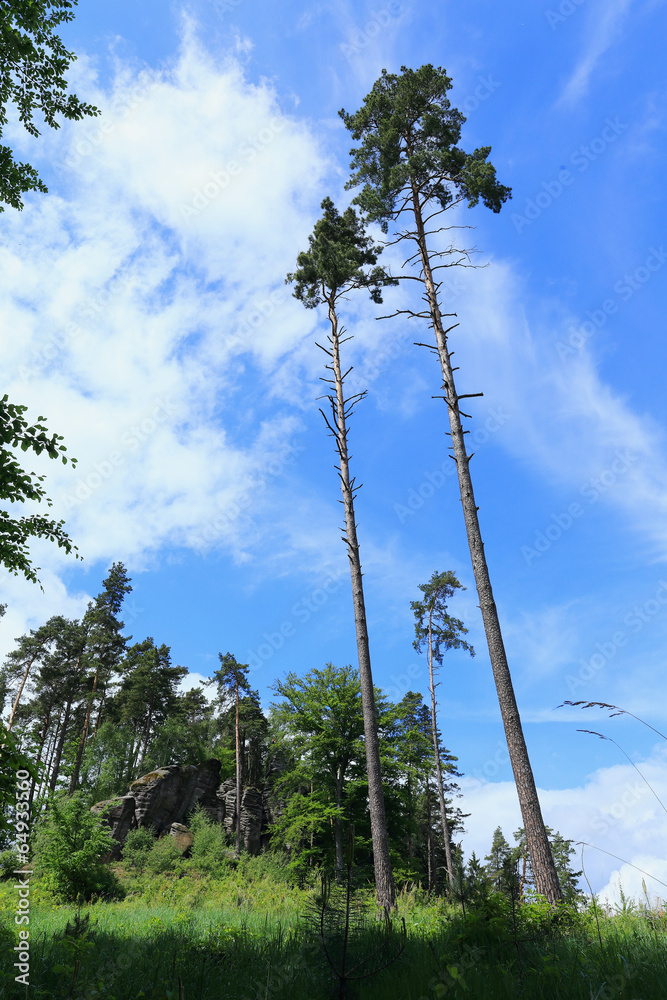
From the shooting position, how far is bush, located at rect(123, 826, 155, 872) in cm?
2770

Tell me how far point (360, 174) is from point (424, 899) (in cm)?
1650

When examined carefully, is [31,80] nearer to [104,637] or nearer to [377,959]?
[377,959]

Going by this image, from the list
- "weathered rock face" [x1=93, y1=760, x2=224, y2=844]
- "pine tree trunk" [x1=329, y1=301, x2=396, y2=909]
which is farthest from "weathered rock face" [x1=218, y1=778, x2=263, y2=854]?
"pine tree trunk" [x1=329, y1=301, x2=396, y2=909]

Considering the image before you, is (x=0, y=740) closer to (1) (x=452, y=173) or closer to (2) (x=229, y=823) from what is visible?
(1) (x=452, y=173)

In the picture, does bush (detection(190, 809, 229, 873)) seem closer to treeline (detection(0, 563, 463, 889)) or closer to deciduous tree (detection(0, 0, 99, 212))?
treeline (detection(0, 563, 463, 889))

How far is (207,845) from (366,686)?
23.4 metres

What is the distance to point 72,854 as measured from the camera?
53.9ft

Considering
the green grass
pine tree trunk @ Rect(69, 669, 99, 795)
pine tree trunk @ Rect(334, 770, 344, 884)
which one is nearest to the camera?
the green grass

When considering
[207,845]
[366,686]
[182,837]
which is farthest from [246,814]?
[366,686]

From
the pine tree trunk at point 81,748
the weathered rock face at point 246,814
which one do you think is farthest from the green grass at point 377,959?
the pine tree trunk at point 81,748

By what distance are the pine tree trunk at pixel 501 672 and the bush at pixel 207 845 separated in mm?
25421

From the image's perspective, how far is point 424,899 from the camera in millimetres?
9562

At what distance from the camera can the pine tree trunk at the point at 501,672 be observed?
736cm

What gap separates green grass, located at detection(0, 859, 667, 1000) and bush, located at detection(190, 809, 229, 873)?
1039 inches
